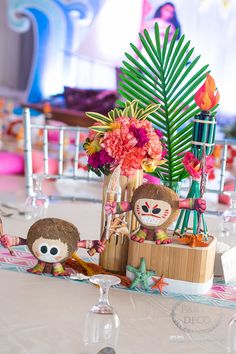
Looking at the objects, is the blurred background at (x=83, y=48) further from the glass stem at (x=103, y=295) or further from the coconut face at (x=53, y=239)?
the glass stem at (x=103, y=295)

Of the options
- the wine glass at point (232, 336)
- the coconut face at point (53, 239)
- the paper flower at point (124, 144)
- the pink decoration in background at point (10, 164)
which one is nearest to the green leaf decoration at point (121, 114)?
the paper flower at point (124, 144)

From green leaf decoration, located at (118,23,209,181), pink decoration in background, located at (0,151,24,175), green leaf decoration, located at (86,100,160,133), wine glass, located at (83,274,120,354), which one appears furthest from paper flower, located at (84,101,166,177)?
pink decoration in background, located at (0,151,24,175)

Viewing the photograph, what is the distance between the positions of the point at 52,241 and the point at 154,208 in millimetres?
219

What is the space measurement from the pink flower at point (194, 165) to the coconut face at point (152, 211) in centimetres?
10

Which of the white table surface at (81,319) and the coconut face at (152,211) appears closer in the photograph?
the white table surface at (81,319)

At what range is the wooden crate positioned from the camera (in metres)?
1.33

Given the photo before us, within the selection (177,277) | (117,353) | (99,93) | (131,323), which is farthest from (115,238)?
(99,93)

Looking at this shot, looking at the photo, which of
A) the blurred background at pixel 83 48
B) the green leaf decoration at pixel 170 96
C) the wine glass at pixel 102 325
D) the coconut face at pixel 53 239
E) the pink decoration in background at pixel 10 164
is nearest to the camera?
the wine glass at pixel 102 325

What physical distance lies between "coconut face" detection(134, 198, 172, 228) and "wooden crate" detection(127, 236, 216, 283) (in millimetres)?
44

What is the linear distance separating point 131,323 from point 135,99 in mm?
585

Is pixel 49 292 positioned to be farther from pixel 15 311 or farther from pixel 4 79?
pixel 4 79

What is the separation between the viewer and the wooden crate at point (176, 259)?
133 centimetres

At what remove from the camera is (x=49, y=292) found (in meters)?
1.29

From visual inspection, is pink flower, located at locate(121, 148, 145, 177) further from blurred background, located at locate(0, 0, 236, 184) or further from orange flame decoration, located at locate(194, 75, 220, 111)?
blurred background, located at locate(0, 0, 236, 184)
